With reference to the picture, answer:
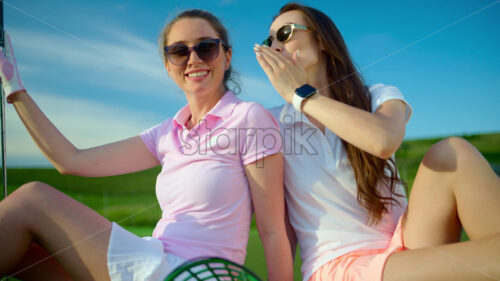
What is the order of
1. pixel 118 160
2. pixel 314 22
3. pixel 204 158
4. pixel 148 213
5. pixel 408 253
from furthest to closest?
pixel 148 213
pixel 118 160
pixel 314 22
pixel 204 158
pixel 408 253

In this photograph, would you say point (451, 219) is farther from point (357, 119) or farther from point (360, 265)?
point (357, 119)

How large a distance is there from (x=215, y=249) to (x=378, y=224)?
834 millimetres

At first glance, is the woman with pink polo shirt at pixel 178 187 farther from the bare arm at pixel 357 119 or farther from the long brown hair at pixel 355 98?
the long brown hair at pixel 355 98

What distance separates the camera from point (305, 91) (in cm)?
190

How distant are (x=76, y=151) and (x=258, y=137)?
119 centimetres

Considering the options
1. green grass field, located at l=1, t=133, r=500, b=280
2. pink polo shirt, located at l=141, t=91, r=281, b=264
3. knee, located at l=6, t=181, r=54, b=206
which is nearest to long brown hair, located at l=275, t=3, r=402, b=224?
pink polo shirt, located at l=141, t=91, r=281, b=264

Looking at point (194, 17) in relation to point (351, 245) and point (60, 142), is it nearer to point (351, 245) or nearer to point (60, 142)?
point (60, 142)

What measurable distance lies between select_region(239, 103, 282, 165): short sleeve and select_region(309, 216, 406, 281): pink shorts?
0.62 metres

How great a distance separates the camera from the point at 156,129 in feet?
8.22

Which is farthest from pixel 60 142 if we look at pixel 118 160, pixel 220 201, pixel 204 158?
pixel 220 201

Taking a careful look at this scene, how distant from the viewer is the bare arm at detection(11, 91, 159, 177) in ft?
7.47

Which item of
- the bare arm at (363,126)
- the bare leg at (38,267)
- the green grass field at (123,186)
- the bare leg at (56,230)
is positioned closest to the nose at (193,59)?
the bare arm at (363,126)

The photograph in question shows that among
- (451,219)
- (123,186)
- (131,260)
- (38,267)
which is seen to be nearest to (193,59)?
(131,260)

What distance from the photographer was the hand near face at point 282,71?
201 centimetres
